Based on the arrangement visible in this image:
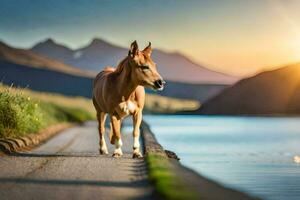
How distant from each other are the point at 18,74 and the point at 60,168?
128 meters

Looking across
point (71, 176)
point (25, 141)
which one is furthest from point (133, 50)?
point (25, 141)

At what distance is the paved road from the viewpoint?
12.2 metres

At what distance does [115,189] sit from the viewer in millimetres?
12711

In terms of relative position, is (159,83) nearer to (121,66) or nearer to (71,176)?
(121,66)

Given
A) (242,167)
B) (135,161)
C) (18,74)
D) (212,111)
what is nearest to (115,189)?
(135,161)

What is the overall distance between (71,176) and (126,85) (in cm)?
421

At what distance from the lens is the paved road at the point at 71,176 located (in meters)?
12.2

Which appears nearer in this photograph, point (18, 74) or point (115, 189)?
point (115, 189)

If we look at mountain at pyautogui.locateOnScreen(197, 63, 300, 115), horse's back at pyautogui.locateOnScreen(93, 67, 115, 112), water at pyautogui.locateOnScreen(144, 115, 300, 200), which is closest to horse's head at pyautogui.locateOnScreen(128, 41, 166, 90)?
horse's back at pyautogui.locateOnScreen(93, 67, 115, 112)

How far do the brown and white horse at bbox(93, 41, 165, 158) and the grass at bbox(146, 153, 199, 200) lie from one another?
1637 millimetres

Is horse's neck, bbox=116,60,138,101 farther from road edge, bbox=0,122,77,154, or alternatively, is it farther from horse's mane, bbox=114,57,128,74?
road edge, bbox=0,122,77,154

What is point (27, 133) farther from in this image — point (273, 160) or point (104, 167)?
point (104, 167)

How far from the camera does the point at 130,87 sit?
18312 millimetres

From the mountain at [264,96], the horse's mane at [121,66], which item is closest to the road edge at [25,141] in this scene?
the horse's mane at [121,66]
